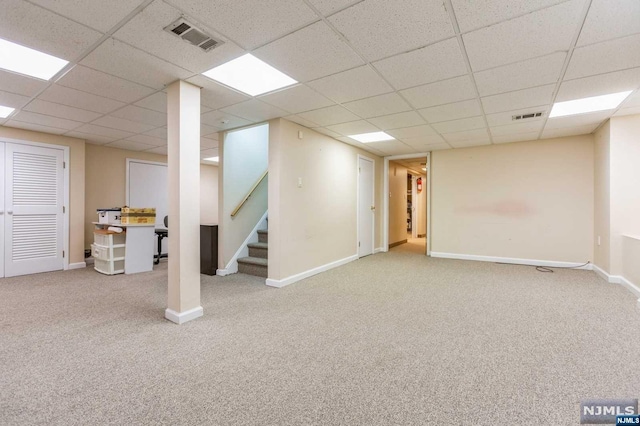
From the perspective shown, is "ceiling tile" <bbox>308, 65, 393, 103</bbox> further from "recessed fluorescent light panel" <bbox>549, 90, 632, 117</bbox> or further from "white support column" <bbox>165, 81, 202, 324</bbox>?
"recessed fluorescent light panel" <bbox>549, 90, 632, 117</bbox>

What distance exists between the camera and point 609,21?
184cm

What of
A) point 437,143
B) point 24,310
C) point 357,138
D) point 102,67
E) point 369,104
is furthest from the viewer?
point 437,143

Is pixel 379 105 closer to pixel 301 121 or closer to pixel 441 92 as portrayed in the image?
pixel 441 92

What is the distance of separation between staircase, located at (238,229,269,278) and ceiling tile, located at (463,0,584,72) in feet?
11.6

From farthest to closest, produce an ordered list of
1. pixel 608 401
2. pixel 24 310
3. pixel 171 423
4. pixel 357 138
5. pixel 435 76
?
pixel 357 138 < pixel 24 310 < pixel 435 76 < pixel 608 401 < pixel 171 423

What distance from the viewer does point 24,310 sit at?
2.94m

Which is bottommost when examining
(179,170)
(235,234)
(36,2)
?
(235,234)

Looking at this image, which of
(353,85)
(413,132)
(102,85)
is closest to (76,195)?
(102,85)

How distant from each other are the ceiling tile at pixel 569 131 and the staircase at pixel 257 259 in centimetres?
485

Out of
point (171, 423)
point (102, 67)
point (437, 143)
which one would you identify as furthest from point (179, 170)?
point (437, 143)

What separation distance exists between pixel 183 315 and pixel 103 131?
3666mm

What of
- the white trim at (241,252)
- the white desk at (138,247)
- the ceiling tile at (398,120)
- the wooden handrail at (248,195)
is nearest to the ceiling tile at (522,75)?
the ceiling tile at (398,120)

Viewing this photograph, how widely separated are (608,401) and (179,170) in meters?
3.38

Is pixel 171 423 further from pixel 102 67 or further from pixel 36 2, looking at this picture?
pixel 102 67
